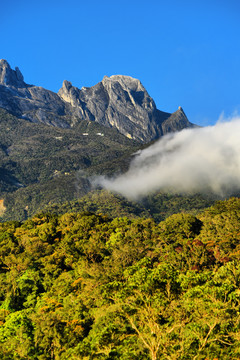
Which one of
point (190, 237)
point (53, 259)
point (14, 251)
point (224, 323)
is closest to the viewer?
point (224, 323)

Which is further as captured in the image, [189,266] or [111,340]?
[189,266]

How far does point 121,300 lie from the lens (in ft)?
127

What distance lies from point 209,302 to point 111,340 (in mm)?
8843

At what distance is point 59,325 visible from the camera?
166 ft

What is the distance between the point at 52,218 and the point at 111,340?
111659 millimetres

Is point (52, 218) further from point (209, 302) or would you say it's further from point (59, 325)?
point (209, 302)

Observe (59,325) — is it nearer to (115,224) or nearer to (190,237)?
(190,237)

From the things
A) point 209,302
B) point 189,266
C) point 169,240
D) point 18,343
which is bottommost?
point 18,343

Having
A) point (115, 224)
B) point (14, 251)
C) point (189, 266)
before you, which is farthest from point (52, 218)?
point (189, 266)

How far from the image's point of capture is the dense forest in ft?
120

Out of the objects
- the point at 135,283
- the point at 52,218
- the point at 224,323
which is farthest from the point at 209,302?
the point at 52,218

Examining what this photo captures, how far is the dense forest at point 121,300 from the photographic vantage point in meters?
36.5

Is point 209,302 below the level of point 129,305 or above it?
above

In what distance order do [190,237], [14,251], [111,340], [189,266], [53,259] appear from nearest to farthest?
[111,340] → [189,266] → [53,259] → [14,251] → [190,237]
